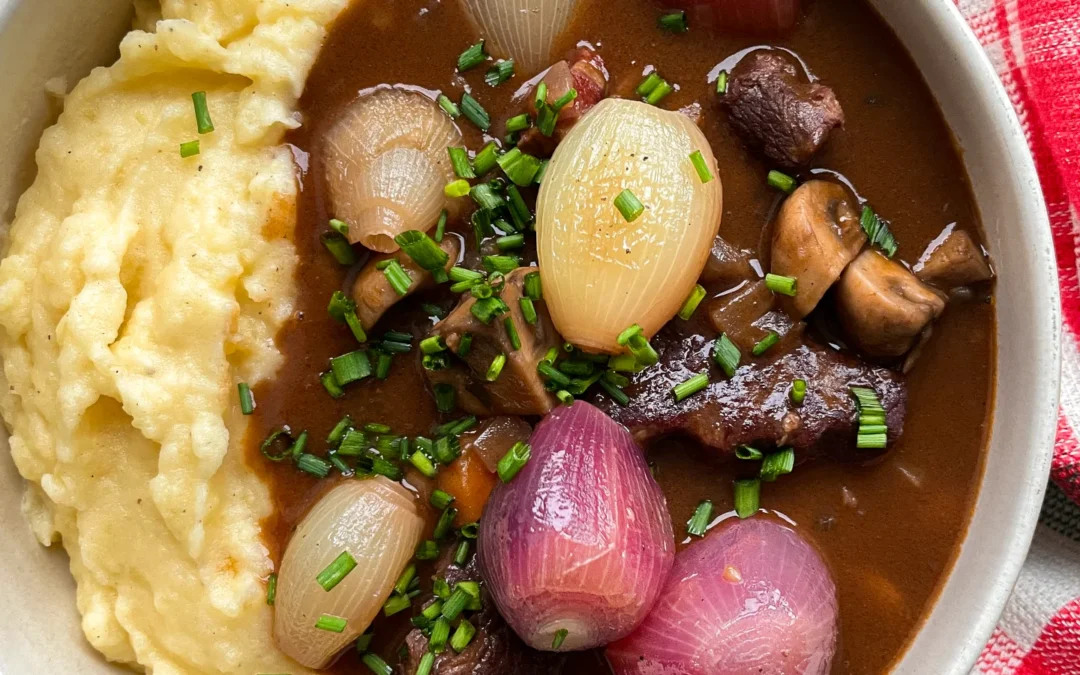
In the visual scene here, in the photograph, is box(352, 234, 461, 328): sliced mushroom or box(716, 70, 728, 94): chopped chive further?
box(716, 70, 728, 94): chopped chive

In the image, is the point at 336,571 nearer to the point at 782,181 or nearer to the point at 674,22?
the point at 782,181

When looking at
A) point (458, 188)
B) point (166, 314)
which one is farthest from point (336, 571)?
point (458, 188)

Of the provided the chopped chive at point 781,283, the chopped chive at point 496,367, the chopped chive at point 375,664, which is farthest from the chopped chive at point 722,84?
the chopped chive at point 375,664

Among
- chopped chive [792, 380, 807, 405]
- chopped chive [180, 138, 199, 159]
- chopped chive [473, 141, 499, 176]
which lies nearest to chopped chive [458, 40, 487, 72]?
chopped chive [473, 141, 499, 176]

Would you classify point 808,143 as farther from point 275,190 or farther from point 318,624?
point 318,624

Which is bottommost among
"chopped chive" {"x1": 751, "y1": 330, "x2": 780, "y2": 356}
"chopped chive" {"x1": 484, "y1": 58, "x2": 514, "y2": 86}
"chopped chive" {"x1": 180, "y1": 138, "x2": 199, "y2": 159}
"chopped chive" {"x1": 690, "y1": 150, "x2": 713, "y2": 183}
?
"chopped chive" {"x1": 751, "y1": 330, "x2": 780, "y2": 356}

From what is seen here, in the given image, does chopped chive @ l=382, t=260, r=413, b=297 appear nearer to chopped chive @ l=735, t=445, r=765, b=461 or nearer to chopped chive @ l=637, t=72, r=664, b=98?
chopped chive @ l=637, t=72, r=664, b=98

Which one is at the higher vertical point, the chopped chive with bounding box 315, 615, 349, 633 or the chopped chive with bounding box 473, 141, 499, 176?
the chopped chive with bounding box 473, 141, 499, 176
